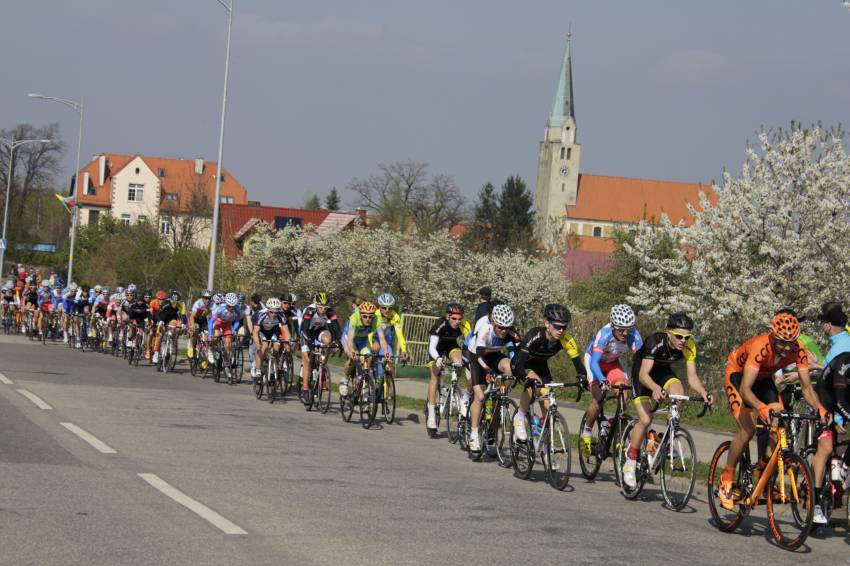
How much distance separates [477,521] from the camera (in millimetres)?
9336

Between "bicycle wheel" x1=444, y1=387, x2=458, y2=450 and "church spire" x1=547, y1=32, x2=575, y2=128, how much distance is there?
4982 inches

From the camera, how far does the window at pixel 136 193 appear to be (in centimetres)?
12888

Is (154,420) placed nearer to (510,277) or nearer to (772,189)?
(772,189)

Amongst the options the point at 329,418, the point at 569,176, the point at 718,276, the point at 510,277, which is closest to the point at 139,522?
the point at 329,418

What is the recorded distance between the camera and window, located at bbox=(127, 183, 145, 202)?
12888cm

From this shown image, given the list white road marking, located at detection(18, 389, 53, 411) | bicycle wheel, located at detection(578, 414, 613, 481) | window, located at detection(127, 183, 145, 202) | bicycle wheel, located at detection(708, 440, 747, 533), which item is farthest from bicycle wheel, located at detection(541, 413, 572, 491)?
window, located at detection(127, 183, 145, 202)

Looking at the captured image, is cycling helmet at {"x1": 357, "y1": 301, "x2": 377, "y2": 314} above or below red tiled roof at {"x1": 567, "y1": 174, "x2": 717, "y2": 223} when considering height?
below

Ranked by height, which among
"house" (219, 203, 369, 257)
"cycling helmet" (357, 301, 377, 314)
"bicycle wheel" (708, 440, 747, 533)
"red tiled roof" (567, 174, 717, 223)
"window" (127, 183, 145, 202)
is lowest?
"bicycle wheel" (708, 440, 747, 533)

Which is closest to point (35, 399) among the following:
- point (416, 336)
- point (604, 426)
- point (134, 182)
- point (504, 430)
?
point (504, 430)

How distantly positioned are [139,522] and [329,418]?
10.2m

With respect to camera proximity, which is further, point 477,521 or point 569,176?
point 569,176

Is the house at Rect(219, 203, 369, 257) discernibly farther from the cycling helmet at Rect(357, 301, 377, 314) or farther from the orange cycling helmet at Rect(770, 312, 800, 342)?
the orange cycling helmet at Rect(770, 312, 800, 342)

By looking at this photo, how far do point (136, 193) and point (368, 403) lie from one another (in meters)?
116

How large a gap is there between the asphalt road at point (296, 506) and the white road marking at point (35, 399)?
0.56ft
